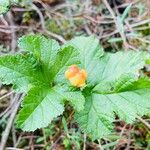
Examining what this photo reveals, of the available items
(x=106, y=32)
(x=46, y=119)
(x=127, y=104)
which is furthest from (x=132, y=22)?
(x=46, y=119)

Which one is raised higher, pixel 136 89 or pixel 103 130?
pixel 136 89

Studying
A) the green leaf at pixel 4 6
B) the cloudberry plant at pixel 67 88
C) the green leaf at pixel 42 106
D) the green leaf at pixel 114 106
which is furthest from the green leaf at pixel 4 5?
the green leaf at pixel 114 106

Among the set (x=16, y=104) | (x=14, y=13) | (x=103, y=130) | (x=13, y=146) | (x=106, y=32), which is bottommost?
(x=103, y=130)

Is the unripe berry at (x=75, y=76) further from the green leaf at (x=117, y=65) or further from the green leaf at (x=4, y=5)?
the green leaf at (x=4, y=5)

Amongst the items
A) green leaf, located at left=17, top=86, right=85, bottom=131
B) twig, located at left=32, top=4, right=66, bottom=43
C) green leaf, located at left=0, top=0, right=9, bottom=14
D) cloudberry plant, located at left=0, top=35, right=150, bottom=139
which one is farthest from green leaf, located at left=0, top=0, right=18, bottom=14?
twig, located at left=32, top=4, right=66, bottom=43

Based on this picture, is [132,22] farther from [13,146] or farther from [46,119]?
[46,119]

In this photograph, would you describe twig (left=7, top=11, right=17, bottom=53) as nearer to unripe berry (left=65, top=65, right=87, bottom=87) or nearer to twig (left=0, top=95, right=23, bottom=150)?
twig (left=0, top=95, right=23, bottom=150)

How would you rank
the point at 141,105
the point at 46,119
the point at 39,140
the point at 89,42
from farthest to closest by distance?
1. the point at 39,140
2. the point at 89,42
3. the point at 141,105
4. the point at 46,119
